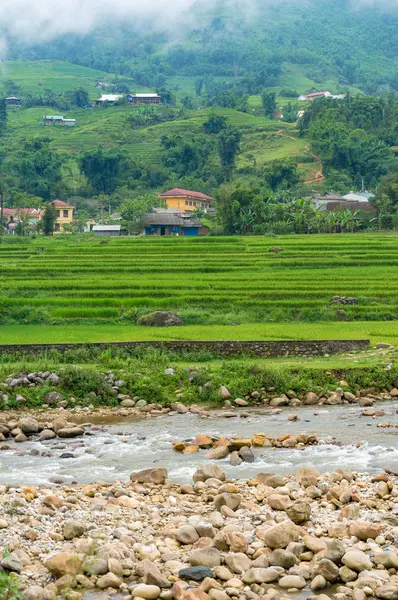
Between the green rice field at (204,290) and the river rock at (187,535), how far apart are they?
19836 mm

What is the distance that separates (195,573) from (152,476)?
17.0 ft

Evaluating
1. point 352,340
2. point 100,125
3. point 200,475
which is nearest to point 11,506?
point 200,475

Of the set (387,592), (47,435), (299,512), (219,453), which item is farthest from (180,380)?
(387,592)

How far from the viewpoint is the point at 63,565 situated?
14.3 m

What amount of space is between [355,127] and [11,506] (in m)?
124

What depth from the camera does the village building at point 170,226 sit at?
88.6 metres

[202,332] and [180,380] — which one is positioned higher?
[202,332]

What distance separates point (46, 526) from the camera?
1641 centimetres

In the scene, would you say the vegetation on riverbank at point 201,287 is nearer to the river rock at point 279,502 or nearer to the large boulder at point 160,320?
the large boulder at point 160,320

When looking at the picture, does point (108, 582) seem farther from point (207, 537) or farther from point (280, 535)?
point (280, 535)

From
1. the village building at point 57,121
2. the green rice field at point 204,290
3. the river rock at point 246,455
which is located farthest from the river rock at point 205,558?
the village building at point 57,121

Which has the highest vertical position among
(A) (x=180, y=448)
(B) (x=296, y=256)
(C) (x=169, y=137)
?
(C) (x=169, y=137)

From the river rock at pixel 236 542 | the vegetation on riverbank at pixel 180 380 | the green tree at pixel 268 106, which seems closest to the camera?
the river rock at pixel 236 542

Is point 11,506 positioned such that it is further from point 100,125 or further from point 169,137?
point 100,125
